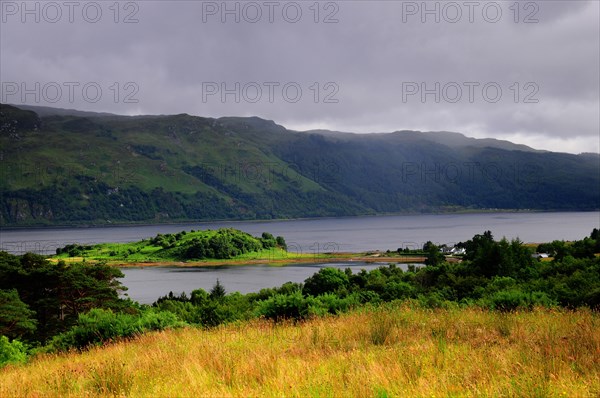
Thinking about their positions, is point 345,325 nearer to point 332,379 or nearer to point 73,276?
point 332,379

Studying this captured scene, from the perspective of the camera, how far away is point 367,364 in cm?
799

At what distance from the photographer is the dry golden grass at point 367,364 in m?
6.60

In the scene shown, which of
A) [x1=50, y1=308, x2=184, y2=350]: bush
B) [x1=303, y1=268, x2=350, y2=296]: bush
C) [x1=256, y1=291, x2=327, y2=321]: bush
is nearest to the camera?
[x1=50, y1=308, x2=184, y2=350]: bush

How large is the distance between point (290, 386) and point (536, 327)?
22.7 feet

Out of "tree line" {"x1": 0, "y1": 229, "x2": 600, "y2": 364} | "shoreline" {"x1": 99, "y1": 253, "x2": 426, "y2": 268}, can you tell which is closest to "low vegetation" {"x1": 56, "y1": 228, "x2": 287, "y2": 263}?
"shoreline" {"x1": 99, "y1": 253, "x2": 426, "y2": 268}

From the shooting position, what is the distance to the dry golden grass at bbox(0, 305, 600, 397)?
6.60m

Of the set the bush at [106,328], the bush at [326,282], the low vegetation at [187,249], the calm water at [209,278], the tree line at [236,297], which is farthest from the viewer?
the low vegetation at [187,249]

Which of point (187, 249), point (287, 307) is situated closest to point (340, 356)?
point (287, 307)

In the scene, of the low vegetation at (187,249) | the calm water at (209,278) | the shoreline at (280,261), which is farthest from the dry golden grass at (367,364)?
the low vegetation at (187,249)

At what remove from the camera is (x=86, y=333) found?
55.9 feet

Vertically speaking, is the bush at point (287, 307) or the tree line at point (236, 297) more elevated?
the bush at point (287, 307)

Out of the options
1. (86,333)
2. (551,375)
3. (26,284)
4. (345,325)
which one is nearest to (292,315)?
(345,325)

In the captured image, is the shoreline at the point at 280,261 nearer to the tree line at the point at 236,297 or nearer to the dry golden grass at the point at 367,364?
the tree line at the point at 236,297

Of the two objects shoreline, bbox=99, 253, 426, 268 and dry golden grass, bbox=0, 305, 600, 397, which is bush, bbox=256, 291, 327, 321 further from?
shoreline, bbox=99, 253, 426, 268
